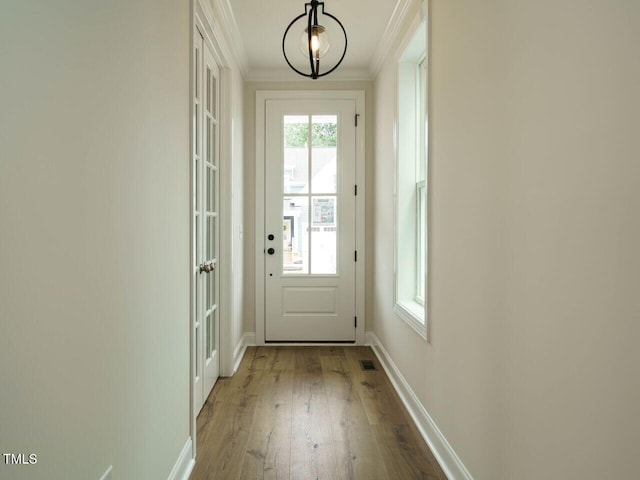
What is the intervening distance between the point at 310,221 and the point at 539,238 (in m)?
3.04

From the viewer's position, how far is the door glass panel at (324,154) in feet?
13.7

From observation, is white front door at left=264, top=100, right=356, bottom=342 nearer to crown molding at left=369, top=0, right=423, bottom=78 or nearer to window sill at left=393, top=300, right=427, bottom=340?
crown molding at left=369, top=0, right=423, bottom=78

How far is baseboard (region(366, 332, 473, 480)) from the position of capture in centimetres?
187

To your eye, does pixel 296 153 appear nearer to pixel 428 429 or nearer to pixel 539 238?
pixel 428 429

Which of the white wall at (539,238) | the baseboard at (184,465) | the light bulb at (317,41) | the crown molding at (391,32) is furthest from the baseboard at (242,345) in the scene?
the crown molding at (391,32)

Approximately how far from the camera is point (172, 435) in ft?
5.89

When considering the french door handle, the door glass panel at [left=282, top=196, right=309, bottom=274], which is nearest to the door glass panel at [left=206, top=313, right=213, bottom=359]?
the french door handle

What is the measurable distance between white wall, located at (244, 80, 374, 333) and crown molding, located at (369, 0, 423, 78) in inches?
13.1

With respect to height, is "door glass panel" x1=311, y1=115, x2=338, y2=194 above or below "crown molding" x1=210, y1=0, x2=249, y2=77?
below

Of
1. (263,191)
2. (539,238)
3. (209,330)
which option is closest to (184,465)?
(209,330)

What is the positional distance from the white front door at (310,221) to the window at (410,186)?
1095 millimetres

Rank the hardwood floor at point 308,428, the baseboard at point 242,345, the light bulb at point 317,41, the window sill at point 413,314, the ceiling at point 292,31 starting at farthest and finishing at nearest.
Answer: the baseboard at point 242,345 < the ceiling at point 292,31 < the window sill at point 413,314 < the light bulb at point 317,41 < the hardwood floor at point 308,428

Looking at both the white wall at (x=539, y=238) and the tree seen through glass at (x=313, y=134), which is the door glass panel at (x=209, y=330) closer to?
the white wall at (x=539, y=238)

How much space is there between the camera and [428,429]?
2281mm
